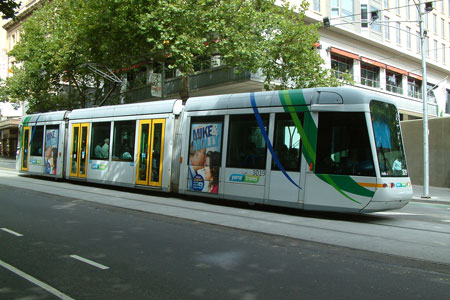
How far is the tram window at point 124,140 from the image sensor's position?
13.8m

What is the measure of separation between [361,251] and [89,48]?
2121 cm

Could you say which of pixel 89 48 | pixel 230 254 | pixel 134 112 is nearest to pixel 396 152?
pixel 230 254

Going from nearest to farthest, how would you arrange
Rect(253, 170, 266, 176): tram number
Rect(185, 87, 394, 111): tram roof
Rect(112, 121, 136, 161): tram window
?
1. Rect(185, 87, 394, 111): tram roof
2. Rect(253, 170, 266, 176): tram number
3. Rect(112, 121, 136, 161): tram window

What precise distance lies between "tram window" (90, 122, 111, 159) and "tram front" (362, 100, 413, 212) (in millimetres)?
9929

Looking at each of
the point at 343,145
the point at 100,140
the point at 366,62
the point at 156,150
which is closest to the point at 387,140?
the point at 343,145

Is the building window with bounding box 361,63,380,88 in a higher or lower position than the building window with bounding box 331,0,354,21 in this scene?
lower

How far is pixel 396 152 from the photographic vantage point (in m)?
8.81

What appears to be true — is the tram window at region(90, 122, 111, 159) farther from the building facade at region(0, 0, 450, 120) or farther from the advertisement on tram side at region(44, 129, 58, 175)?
the building facade at region(0, 0, 450, 120)

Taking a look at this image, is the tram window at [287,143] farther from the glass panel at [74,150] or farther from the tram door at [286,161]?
the glass panel at [74,150]

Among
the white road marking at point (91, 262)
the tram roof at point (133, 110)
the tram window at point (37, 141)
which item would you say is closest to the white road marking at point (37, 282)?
the white road marking at point (91, 262)

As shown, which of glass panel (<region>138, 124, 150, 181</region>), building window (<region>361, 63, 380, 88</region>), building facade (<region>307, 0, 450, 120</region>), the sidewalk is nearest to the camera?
glass panel (<region>138, 124, 150, 181</region>)

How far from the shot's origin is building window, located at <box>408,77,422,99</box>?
118 ft

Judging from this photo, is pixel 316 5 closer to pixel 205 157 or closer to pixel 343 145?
pixel 205 157

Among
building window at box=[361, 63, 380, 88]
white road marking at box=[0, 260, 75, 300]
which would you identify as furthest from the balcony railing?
white road marking at box=[0, 260, 75, 300]
